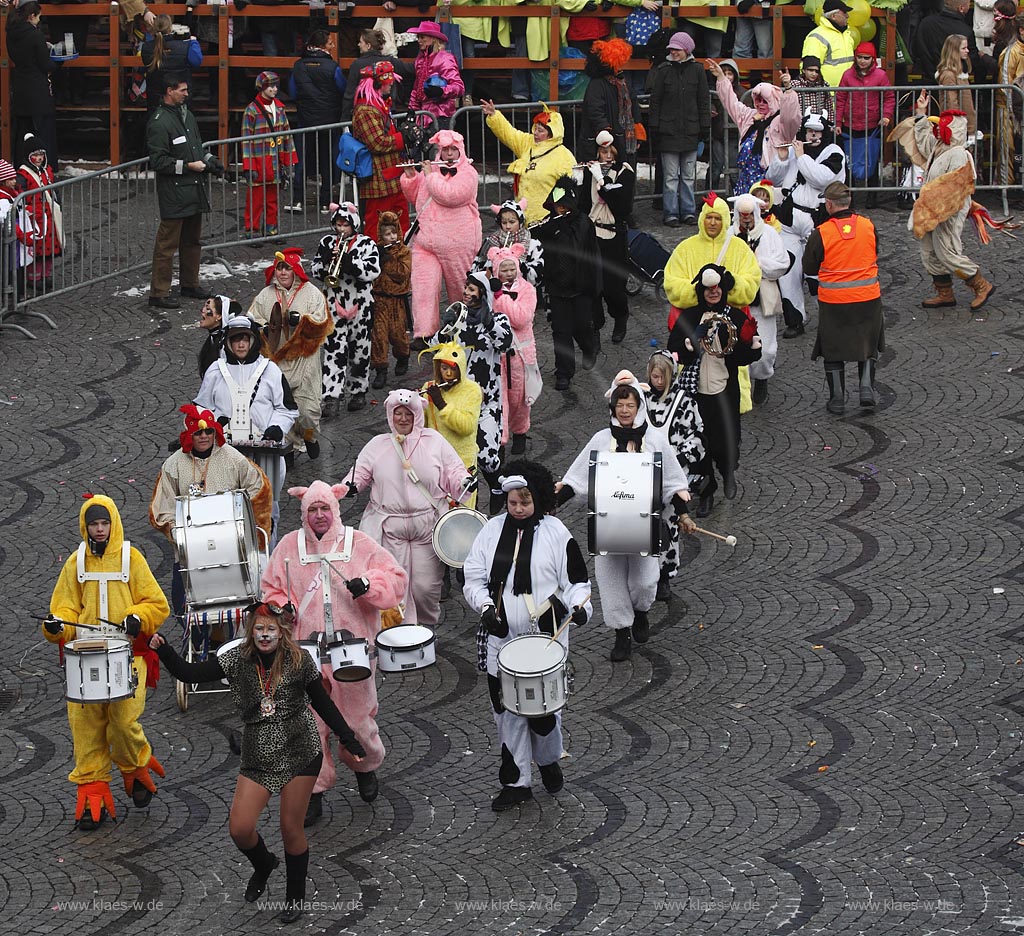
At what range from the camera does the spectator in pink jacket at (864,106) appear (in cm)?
2200

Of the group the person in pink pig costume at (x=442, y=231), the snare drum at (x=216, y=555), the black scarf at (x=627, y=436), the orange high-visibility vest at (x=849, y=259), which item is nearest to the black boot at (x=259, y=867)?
the snare drum at (x=216, y=555)

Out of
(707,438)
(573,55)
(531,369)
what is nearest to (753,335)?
(707,438)

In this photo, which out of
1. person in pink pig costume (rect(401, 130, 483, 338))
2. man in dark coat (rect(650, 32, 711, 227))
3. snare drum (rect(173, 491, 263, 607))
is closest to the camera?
snare drum (rect(173, 491, 263, 607))

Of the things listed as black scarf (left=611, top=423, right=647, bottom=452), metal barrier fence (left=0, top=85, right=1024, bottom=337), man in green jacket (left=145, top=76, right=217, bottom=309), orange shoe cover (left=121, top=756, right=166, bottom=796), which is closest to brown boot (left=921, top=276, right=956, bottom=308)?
metal barrier fence (left=0, top=85, right=1024, bottom=337)

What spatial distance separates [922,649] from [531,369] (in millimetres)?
4675

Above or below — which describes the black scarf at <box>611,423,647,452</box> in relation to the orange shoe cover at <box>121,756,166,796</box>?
above

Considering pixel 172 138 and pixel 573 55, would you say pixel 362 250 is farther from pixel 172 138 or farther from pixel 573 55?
pixel 573 55

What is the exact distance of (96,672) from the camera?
10867 mm

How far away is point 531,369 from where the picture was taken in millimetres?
16406

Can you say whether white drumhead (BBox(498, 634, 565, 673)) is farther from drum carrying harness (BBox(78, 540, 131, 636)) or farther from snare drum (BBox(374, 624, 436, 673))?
drum carrying harness (BBox(78, 540, 131, 636))

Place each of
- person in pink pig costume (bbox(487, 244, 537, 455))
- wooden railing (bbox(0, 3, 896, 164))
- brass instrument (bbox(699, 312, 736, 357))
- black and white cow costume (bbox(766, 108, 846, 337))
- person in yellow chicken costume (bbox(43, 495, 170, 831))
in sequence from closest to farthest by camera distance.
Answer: person in yellow chicken costume (bbox(43, 495, 170, 831)) < brass instrument (bbox(699, 312, 736, 357)) < person in pink pig costume (bbox(487, 244, 537, 455)) < black and white cow costume (bbox(766, 108, 846, 337)) < wooden railing (bbox(0, 3, 896, 164))

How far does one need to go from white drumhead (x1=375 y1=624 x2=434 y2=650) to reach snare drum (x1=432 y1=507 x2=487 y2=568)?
5.98 ft

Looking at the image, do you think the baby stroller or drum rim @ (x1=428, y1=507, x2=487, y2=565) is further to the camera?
the baby stroller

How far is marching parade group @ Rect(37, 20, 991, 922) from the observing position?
429 inches
